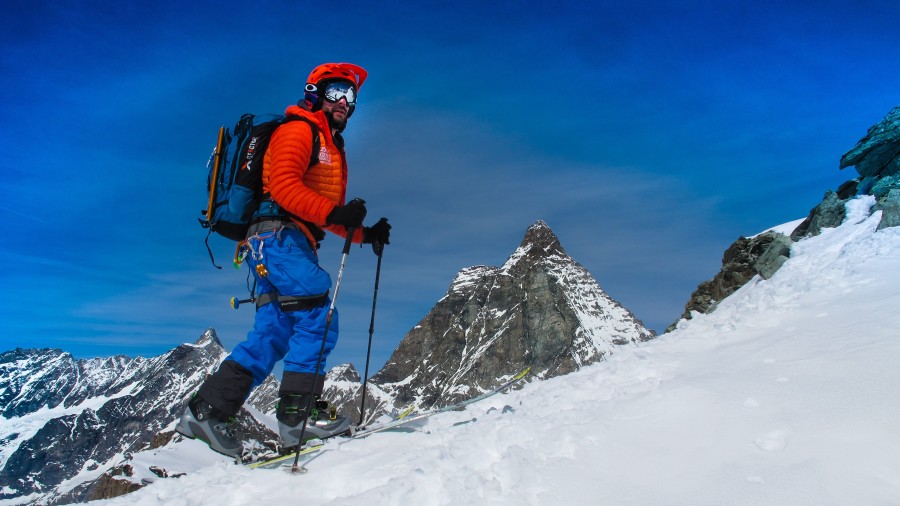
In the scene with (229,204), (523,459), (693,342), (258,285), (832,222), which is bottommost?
(523,459)

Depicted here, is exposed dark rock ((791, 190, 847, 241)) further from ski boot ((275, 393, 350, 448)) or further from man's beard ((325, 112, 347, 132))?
ski boot ((275, 393, 350, 448))

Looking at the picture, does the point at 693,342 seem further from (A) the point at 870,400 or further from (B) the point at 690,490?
(B) the point at 690,490

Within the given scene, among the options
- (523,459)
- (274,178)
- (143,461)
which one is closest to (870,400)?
(523,459)

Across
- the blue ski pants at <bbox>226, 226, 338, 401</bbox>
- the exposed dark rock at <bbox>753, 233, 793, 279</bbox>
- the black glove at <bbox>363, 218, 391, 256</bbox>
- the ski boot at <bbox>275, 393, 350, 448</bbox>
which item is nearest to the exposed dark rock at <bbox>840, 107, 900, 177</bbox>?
the exposed dark rock at <bbox>753, 233, 793, 279</bbox>

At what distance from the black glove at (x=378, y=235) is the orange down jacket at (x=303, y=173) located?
65 centimetres

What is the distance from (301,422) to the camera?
538 cm

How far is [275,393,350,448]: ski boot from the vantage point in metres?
5.34

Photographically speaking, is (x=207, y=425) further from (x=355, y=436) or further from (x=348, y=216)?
(x=348, y=216)

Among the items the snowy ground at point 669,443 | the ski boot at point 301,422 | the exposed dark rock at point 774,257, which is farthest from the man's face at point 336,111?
the exposed dark rock at point 774,257

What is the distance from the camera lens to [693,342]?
7289mm

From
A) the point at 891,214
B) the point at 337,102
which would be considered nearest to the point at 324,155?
the point at 337,102

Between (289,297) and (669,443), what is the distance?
3671 millimetres

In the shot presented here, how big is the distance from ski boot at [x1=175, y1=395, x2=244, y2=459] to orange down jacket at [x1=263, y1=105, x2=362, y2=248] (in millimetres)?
1938

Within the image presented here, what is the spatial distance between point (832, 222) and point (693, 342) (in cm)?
905
